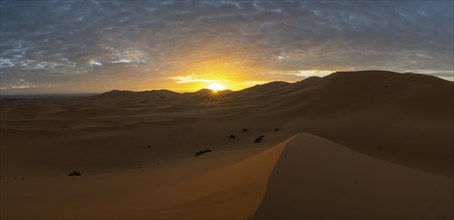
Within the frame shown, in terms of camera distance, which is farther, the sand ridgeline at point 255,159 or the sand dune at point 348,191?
the sand ridgeline at point 255,159

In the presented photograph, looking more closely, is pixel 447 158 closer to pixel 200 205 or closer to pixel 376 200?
pixel 376 200

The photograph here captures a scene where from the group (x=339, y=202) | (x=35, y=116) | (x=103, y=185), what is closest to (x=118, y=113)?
(x=35, y=116)

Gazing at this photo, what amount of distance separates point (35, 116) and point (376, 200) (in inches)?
1024

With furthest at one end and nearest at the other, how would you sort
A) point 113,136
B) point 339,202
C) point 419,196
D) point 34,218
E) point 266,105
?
1. point 266,105
2. point 113,136
3. point 34,218
4. point 419,196
5. point 339,202

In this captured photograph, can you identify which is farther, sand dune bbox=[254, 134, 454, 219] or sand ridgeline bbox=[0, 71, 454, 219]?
sand ridgeline bbox=[0, 71, 454, 219]

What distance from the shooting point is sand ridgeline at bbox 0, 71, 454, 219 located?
15.4 feet

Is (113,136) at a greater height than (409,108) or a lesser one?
lesser

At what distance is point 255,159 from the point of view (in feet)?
24.2

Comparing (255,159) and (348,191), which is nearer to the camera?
(348,191)

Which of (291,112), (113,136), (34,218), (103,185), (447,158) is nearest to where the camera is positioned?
(34,218)

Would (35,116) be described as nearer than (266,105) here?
Yes

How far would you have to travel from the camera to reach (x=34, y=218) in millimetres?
5359

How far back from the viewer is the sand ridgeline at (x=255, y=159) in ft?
15.4

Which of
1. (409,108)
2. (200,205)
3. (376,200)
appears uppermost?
(409,108)
